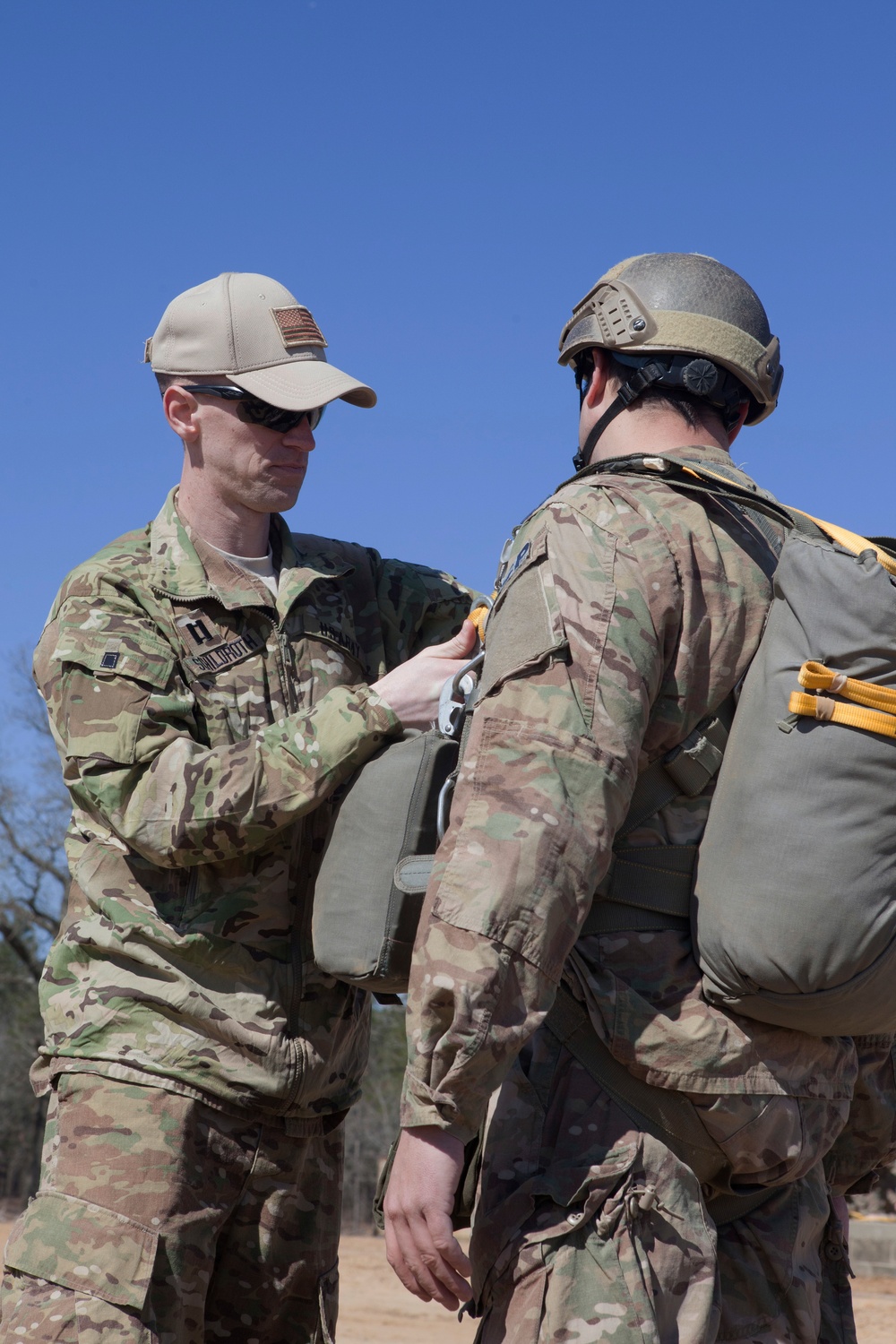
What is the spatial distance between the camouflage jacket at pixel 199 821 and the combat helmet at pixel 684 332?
96 cm

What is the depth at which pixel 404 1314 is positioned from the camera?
10781 mm

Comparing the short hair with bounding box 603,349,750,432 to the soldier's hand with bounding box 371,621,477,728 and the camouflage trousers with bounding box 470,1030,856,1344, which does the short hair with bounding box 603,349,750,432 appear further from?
the camouflage trousers with bounding box 470,1030,856,1344

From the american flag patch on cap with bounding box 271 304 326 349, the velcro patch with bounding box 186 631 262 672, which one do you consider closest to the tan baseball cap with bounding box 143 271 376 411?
the american flag patch on cap with bounding box 271 304 326 349

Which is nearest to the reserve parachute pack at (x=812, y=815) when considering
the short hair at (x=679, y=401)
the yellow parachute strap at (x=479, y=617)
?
the short hair at (x=679, y=401)

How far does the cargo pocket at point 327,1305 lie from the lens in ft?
11.5

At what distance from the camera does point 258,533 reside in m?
3.87


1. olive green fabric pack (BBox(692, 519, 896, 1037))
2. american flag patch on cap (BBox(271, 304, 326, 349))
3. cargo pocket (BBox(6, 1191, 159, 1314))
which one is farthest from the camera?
american flag patch on cap (BBox(271, 304, 326, 349))

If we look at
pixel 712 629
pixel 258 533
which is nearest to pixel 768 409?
pixel 712 629

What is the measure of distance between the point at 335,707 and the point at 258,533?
2.64ft

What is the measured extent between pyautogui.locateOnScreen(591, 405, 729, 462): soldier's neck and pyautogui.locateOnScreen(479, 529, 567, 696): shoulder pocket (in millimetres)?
359

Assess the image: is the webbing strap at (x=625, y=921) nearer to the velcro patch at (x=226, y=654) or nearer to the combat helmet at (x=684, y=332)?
the combat helmet at (x=684, y=332)

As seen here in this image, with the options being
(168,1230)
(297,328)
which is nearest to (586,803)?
(168,1230)

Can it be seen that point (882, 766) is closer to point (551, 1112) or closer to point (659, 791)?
point (659, 791)

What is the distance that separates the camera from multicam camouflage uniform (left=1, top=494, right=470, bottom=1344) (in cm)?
322
